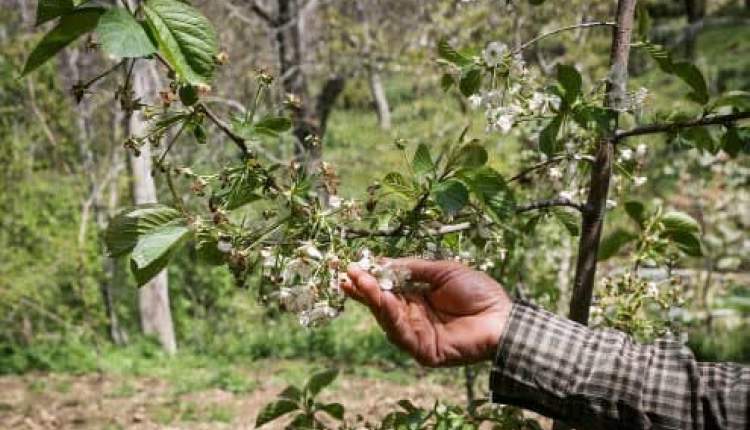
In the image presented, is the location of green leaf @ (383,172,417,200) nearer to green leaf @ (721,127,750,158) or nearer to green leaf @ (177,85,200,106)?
green leaf @ (177,85,200,106)

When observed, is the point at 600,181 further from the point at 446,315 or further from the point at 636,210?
the point at 446,315

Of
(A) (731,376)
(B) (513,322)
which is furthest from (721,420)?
(B) (513,322)

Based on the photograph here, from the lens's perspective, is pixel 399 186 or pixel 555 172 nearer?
pixel 399 186

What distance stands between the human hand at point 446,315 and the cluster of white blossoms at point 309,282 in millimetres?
109

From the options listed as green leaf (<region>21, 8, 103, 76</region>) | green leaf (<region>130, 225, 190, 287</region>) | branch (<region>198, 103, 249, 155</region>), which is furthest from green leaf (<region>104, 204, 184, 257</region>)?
green leaf (<region>21, 8, 103, 76</region>)

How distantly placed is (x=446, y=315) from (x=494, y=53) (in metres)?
0.45

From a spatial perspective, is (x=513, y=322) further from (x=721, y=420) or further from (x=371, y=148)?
(x=371, y=148)

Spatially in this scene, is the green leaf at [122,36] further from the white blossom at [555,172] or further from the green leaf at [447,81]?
the white blossom at [555,172]

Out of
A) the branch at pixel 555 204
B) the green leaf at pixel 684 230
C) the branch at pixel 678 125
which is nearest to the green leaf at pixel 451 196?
the branch at pixel 555 204

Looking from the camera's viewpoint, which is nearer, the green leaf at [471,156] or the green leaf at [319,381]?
the green leaf at [471,156]

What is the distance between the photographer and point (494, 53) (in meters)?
1.39

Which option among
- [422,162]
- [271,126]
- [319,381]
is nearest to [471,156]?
[422,162]

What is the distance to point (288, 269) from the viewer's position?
3.70 feet

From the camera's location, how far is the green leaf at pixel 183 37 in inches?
35.7
